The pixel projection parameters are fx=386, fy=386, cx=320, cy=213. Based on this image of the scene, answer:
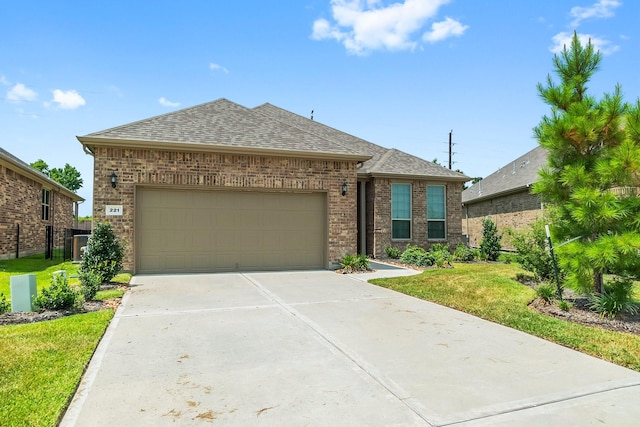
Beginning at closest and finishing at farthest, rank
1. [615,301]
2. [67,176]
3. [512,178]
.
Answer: [615,301], [512,178], [67,176]

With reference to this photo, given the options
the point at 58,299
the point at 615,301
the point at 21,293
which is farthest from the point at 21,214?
the point at 615,301

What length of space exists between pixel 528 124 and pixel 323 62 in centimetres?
871

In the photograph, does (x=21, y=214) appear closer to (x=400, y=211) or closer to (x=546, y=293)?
(x=400, y=211)

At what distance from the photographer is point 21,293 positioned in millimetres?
6195

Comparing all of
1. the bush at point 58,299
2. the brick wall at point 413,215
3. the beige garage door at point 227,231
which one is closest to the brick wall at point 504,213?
the brick wall at point 413,215

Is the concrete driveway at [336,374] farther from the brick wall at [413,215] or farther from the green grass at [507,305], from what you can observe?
the brick wall at [413,215]

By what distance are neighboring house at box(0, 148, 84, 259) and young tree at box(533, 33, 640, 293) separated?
54.1 feet

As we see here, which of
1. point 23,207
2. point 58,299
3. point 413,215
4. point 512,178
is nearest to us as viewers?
point 58,299

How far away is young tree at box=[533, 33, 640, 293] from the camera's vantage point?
6004 mm

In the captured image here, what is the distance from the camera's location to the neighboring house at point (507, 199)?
719 inches

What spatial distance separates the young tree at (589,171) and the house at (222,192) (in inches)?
238

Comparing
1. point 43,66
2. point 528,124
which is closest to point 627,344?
point 528,124

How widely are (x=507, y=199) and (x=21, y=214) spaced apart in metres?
22.5

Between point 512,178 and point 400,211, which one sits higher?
point 512,178
